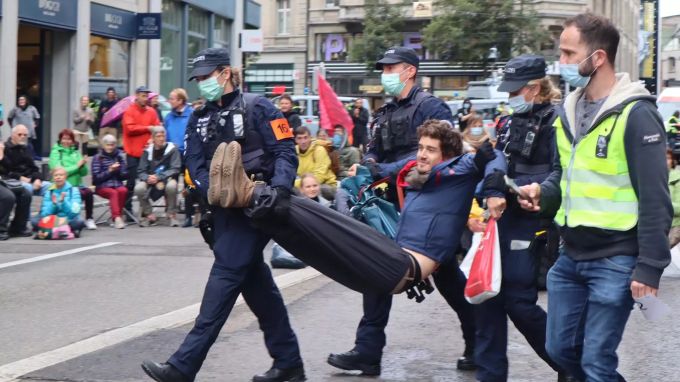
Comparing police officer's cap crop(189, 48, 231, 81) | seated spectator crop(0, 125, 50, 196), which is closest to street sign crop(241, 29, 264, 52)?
seated spectator crop(0, 125, 50, 196)

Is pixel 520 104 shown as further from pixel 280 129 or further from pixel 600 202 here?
pixel 600 202

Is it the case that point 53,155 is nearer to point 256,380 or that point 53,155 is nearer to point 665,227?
point 256,380

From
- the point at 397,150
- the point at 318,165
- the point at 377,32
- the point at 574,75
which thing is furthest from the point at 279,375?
the point at 377,32

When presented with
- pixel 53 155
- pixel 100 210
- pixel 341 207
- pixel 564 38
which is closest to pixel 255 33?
pixel 100 210

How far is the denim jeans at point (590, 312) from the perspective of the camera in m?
4.05

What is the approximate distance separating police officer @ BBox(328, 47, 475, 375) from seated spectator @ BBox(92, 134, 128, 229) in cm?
920

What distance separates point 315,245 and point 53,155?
415 inches

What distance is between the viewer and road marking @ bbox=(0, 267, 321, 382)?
602cm

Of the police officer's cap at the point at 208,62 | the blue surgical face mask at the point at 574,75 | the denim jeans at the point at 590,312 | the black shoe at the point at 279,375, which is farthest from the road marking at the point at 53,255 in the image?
the blue surgical face mask at the point at 574,75

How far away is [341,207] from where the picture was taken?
7836mm

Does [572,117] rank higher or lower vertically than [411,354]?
higher

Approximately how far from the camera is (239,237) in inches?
216

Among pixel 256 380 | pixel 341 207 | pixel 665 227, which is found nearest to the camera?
pixel 665 227

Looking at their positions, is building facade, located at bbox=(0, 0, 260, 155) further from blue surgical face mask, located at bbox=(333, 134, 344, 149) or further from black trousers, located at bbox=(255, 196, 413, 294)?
black trousers, located at bbox=(255, 196, 413, 294)
